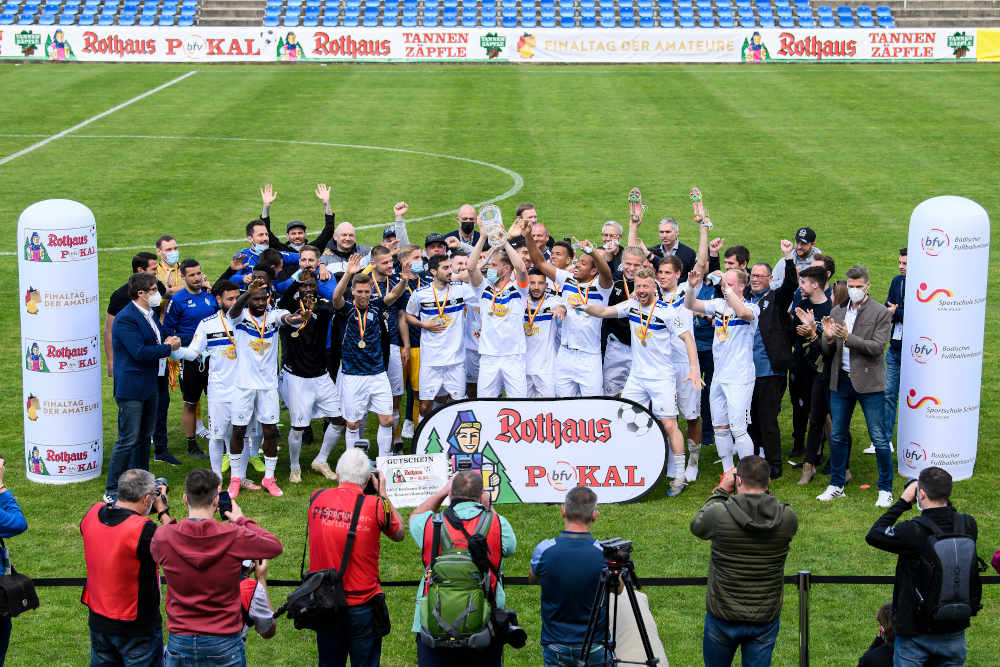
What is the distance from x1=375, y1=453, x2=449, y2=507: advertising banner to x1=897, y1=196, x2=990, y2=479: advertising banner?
15.8 feet

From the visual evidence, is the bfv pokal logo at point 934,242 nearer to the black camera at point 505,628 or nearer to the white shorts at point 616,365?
A: the white shorts at point 616,365

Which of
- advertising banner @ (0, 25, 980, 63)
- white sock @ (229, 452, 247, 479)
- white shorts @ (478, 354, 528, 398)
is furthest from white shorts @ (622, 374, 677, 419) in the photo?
advertising banner @ (0, 25, 980, 63)

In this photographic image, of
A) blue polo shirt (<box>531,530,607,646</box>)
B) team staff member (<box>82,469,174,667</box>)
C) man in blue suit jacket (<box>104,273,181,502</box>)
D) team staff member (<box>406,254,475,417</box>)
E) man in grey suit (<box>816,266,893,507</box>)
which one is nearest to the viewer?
blue polo shirt (<box>531,530,607,646</box>)

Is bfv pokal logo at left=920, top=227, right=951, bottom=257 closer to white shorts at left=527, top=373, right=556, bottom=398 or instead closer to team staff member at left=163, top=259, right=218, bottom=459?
white shorts at left=527, top=373, right=556, bottom=398

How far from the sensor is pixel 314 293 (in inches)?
494

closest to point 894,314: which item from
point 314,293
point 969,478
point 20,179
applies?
point 969,478

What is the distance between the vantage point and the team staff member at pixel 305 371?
12641 mm

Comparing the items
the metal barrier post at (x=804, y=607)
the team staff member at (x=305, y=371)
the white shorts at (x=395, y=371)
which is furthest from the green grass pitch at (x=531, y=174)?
the white shorts at (x=395, y=371)

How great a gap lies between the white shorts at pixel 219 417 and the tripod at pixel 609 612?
5722 mm

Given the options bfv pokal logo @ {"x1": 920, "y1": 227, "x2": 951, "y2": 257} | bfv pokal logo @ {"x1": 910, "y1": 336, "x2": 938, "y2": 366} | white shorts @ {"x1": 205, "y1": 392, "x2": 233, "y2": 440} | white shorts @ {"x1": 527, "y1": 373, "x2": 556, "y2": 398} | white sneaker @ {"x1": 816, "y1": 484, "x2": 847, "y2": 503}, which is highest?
bfv pokal logo @ {"x1": 920, "y1": 227, "x2": 951, "y2": 257}

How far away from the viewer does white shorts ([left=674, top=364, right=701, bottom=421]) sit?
12555 mm

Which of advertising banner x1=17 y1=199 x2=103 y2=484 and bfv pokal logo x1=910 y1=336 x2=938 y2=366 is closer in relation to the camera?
bfv pokal logo x1=910 y1=336 x2=938 y2=366

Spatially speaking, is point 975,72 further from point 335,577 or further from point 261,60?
point 335,577

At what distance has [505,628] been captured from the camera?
24.6ft
